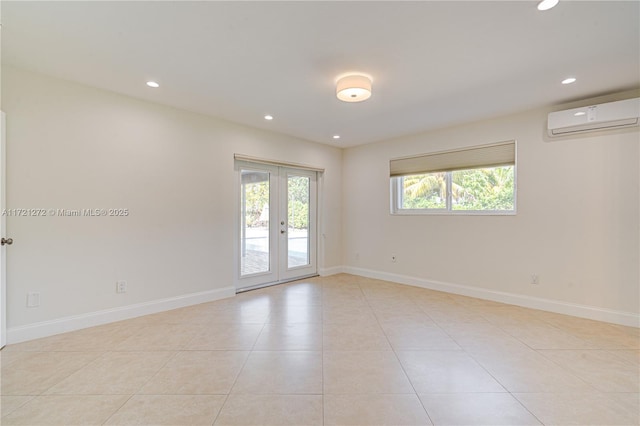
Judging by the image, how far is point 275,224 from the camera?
16.0ft

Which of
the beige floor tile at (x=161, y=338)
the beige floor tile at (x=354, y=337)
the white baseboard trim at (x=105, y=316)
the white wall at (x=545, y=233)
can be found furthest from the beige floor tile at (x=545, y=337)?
the white baseboard trim at (x=105, y=316)

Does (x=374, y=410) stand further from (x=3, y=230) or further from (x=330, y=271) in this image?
(x=330, y=271)

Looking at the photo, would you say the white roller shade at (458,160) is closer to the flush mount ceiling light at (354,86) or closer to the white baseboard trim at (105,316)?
the flush mount ceiling light at (354,86)

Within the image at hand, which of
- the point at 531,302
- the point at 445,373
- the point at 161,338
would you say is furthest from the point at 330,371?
the point at 531,302

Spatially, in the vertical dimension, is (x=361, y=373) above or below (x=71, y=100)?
below

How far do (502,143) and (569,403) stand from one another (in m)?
3.14

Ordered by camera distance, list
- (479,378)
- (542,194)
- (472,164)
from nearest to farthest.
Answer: (479,378) → (542,194) → (472,164)

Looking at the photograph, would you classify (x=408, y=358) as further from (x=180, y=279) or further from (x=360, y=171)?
(x=360, y=171)

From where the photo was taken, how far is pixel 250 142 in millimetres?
4336

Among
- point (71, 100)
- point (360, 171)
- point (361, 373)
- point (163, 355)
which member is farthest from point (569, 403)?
point (71, 100)

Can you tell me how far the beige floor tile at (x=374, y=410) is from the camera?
1.63 m

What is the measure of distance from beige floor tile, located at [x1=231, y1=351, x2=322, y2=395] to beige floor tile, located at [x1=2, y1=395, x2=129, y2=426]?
75 centimetres

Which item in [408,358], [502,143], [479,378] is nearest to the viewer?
[479,378]

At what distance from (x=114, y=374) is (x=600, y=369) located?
367 cm
